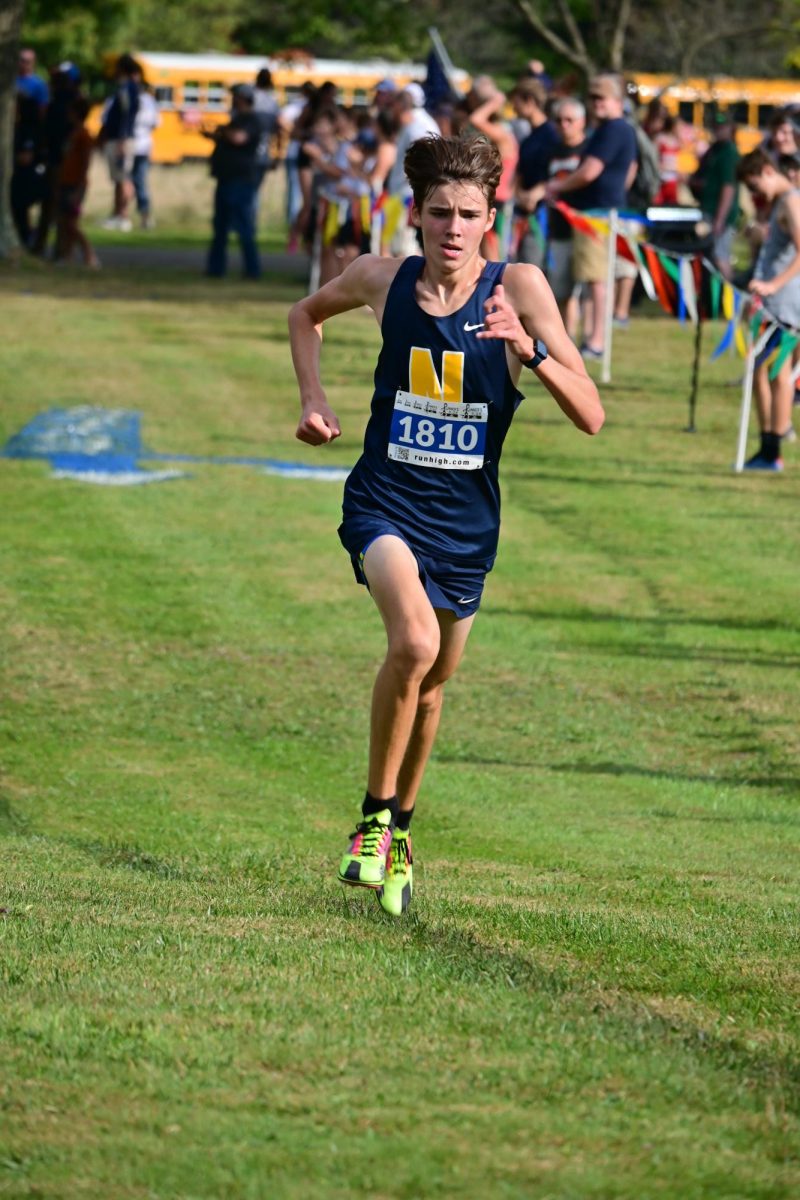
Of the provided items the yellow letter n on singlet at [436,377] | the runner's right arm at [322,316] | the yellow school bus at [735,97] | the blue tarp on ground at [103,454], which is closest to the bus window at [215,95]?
the yellow school bus at [735,97]

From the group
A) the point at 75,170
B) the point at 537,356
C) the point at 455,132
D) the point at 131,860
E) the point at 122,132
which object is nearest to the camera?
Answer: the point at 537,356

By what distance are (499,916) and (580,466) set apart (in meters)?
10.9

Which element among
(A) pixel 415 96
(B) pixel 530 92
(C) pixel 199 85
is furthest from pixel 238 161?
(C) pixel 199 85

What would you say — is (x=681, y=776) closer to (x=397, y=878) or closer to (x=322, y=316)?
(x=397, y=878)

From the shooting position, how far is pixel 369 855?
608 cm

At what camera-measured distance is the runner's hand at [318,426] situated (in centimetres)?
600

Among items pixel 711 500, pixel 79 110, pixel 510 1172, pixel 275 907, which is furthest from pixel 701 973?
pixel 79 110

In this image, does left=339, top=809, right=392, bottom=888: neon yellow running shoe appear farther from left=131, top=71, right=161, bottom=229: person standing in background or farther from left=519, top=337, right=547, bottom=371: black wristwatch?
left=131, top=71, right=161, bottom=229: person standing in background

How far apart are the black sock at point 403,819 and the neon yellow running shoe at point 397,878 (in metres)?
0.02

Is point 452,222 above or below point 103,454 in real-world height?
above

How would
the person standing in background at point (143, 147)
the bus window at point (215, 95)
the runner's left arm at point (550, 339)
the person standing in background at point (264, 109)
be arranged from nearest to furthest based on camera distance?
the runner's left arm at point (550, 339) → the person standing in background at point (264, 109) → the person standing in background at point (143, 147) → the bus window at point (215, 95)

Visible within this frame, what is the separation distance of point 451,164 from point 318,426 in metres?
0.85

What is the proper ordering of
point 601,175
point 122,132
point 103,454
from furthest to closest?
point 122,132 → point 601,175 → point 103,454

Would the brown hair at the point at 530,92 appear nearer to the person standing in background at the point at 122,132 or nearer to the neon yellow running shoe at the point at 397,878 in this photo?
the person standing in background at the point at 122,132
